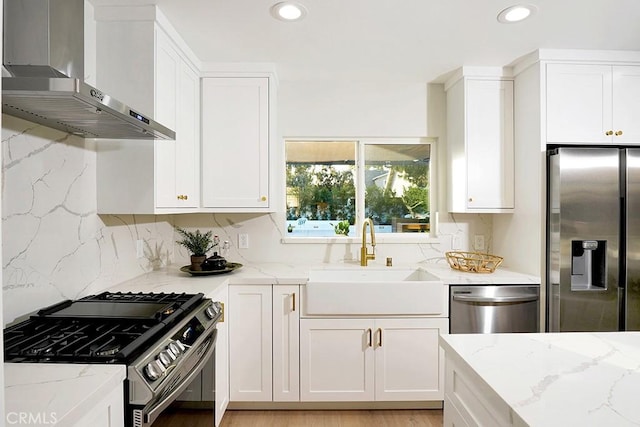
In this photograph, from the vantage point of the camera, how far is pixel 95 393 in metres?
1.01

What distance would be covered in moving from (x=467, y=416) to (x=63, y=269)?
71.2 inches

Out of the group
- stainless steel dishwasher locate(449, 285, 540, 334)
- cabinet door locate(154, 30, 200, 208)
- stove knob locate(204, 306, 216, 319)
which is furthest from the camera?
stainless steel dishwasher locate(449, 285, 540, 334)

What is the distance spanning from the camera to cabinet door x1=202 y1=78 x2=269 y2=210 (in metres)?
2.65

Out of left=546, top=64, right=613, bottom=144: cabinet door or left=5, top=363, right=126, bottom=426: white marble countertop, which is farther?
left=546, top=64, right=613, bottom=144: cabinet door

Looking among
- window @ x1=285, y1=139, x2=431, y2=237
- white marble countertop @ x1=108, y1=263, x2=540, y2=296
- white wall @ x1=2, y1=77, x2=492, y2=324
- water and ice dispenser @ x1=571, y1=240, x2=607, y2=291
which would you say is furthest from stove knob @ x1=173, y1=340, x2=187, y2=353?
water and ice dispenser @ x1=571, y1=240, x2=607, y2=291

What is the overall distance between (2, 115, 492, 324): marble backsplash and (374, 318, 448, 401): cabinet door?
5.40 ft

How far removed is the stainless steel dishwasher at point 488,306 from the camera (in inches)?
94.9

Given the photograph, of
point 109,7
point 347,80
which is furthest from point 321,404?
point 109,7

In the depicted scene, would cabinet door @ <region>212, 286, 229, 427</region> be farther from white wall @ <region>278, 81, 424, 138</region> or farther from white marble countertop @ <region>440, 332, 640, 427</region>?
white wall @ <region>278, 81, 424, 138</region>

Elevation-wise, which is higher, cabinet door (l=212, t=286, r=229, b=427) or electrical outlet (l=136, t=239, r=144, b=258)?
electrical outlet (l=136, t=239, r=144, b=258)

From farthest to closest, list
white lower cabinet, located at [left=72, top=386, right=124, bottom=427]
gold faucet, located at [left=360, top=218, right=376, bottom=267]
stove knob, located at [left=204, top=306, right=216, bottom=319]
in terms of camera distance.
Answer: gold faucet, located at [left=360, top=218, right=376, bottom=267], stove knob, located at [left=204, top=306, right=216, bottom=319], white lower cabinet, located at [left=72, top=386, right=124, bottom=427]

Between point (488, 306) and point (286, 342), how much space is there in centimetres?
132

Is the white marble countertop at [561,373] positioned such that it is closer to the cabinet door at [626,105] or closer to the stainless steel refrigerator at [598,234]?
the stainless steel refrigerator at [598,234]

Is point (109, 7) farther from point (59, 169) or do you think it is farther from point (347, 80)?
point (347, 80)
